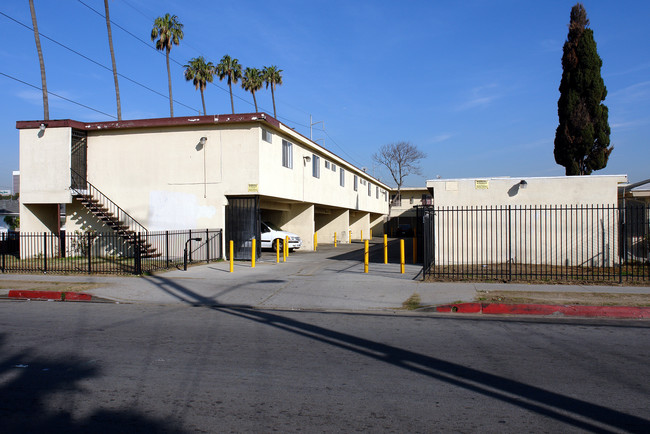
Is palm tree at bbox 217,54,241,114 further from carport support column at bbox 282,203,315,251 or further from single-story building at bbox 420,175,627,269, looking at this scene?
single-story building at bbox 420,175,627,269

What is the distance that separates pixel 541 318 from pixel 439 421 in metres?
5.99

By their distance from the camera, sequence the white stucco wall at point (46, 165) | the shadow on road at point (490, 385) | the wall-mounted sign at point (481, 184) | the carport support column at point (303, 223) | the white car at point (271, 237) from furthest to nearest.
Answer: the carport support column at point (303, 223) < the white car at point (271, 237) < the white stucco wall at point (46, 165) < the wall-mounted sign at point (481, 184) < the shadow on road at point (490, 385)

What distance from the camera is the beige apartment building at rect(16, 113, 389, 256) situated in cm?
1972

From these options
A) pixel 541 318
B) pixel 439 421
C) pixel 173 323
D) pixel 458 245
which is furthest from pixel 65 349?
pixel 458 245

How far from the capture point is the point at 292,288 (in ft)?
42.0

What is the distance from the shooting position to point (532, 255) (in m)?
16.7

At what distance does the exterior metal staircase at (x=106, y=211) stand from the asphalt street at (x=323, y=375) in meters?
10.9

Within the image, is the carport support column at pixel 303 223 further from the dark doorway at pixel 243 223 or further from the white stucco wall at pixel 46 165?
the white stucco wall at pixel 46 165

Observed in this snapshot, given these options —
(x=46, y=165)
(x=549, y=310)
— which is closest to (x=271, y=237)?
(x=46, y=165)

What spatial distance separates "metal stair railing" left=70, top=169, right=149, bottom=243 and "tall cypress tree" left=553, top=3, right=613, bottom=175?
22.2 meters

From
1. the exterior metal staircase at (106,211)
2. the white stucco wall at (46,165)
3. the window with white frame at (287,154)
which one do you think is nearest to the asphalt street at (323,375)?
the exterior metal staircase at (106,211)

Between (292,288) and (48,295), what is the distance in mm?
6149

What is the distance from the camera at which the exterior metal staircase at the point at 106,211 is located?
19.8 m

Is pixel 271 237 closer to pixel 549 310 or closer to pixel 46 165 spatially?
pixel 46 165
